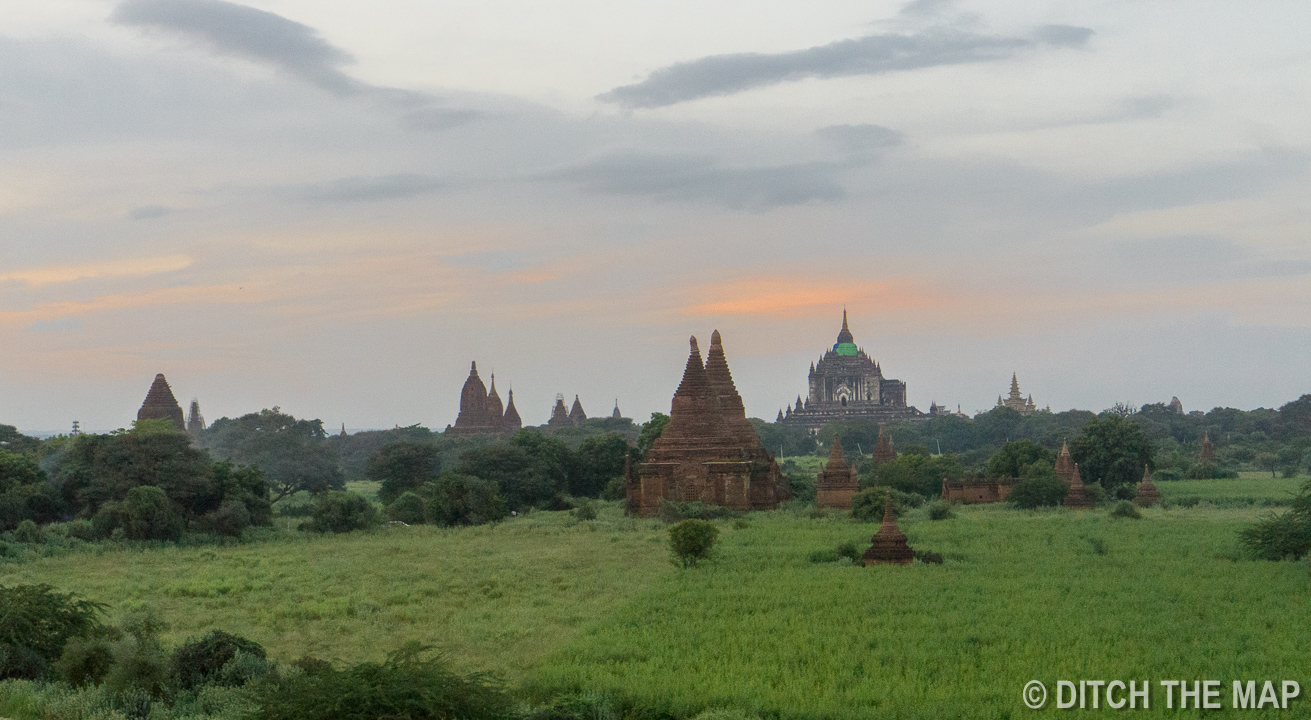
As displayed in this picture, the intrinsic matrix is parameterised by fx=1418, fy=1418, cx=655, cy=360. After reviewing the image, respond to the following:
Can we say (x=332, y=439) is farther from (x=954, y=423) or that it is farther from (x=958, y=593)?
(x=958, y=593)

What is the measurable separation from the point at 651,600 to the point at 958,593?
519 cm

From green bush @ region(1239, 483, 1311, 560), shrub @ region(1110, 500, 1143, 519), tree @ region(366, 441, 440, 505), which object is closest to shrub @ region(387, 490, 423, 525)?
tree @ region(366, 441, 440, 505)

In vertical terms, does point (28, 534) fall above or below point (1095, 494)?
above

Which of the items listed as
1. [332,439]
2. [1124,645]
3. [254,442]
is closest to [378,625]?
[1124,645]

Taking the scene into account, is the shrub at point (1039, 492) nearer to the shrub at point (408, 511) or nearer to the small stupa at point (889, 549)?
the shrub at point (408, 511)

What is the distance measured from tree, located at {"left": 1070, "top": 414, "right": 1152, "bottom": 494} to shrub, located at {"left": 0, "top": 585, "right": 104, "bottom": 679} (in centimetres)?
4606

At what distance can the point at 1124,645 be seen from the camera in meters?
19.1

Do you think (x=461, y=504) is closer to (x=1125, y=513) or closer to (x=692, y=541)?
(x=692, y=541)

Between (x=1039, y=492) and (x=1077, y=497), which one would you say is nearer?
(x=1077, y=497)

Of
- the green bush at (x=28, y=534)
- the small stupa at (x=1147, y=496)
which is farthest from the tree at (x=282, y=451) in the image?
the small stupa at (x=1147, y=496)

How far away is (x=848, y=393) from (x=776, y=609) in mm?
143579

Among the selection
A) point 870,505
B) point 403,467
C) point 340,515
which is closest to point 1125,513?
point 870,505

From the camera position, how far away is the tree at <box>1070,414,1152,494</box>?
190ft

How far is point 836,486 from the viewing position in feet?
158
